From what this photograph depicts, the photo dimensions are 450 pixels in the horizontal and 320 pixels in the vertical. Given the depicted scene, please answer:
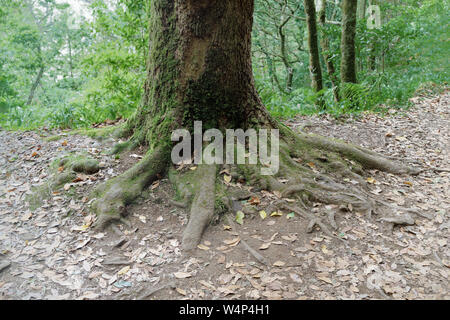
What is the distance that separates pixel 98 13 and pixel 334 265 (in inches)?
251

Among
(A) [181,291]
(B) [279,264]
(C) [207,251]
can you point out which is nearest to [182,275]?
(A) [181,291]

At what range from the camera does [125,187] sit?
3643 mm

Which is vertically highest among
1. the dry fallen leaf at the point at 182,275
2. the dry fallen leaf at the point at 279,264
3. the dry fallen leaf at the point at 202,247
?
the dry fallen leaf at the point at 202,247

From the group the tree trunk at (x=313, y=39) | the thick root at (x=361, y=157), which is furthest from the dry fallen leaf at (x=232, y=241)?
the tree trunk at (x=313, y=39)

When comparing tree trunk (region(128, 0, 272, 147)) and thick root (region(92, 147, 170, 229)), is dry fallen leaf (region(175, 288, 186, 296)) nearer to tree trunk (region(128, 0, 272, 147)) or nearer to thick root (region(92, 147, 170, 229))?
thick root (region(92, 147, 170, 229))

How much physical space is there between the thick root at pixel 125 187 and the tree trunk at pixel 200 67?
0.25 meters

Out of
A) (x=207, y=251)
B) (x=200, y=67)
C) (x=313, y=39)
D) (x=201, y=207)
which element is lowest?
(x=207, y=251)

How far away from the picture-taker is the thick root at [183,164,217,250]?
10.5 feet

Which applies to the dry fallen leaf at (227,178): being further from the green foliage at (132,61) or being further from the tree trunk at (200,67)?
the green foliage at (132,61)

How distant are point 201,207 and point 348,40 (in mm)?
6164

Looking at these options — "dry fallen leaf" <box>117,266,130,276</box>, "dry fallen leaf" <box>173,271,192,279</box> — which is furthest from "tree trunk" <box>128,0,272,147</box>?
"dry fallen leaf" <box>173,271,192,279</box>

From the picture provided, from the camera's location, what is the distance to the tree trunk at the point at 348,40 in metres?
7.37

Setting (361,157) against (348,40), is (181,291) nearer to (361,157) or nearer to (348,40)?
(361,157)
